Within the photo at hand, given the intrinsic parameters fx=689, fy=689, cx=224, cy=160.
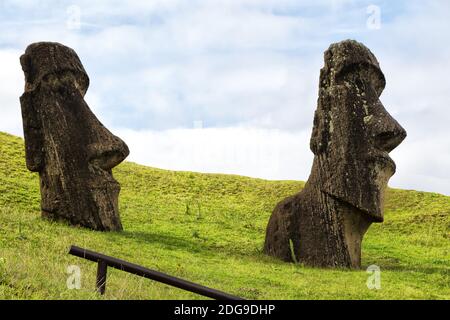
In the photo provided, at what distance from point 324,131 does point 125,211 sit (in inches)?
450

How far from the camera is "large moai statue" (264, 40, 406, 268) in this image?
17000 millimetres

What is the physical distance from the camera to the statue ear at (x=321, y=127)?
694 inches

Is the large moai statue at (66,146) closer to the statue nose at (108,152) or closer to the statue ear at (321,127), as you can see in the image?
the statue nose at (108,152)

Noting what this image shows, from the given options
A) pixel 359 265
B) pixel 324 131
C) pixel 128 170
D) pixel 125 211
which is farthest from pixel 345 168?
pixel 128 170

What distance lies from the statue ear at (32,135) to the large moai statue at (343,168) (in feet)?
24.0

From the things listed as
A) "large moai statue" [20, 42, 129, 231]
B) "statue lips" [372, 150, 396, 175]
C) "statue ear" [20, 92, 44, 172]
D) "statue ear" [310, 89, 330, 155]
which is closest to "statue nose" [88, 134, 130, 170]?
"large moai statue" [20, 42, 129, 231]

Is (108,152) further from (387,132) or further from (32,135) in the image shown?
(387,132)

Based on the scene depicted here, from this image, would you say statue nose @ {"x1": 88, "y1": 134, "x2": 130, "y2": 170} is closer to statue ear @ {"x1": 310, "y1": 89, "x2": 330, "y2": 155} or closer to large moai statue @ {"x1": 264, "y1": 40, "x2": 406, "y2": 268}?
large moai statue @ {"x1": 264, "y1": 40, "x2": 406, "y2": 268}

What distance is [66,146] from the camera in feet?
64.6

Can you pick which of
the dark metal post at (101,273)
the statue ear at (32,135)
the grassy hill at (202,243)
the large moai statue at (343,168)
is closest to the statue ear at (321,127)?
the large moai statue at (343,168)

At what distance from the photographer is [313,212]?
57.7 feet

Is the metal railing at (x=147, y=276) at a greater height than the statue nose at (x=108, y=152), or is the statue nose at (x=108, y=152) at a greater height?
the statue nose at (x=108, y=152)

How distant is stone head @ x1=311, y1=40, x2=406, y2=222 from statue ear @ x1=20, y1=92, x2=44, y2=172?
793 cm
